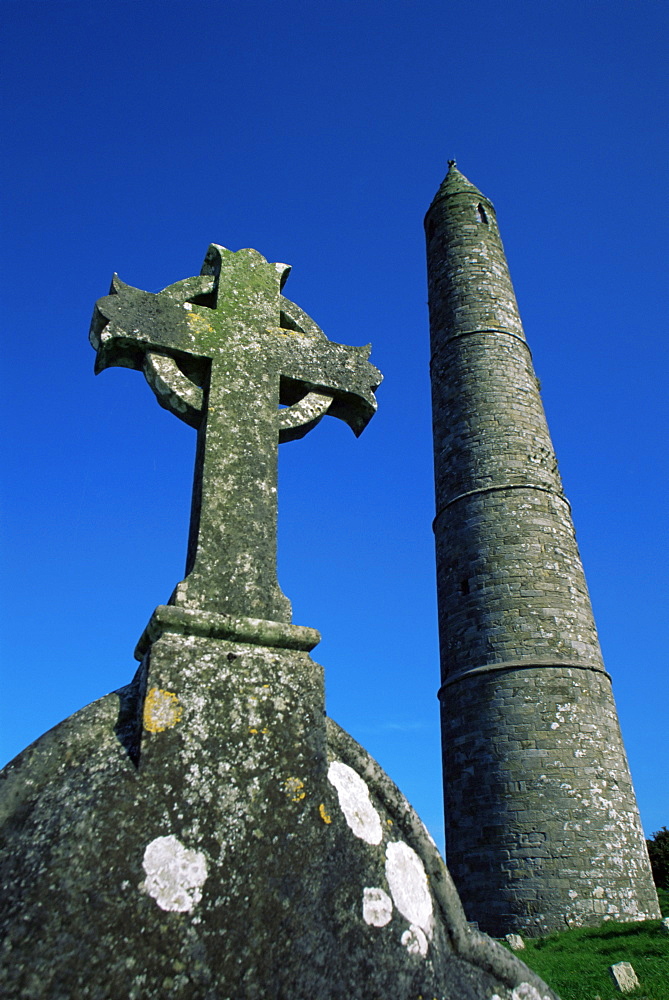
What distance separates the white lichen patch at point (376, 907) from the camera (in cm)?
181

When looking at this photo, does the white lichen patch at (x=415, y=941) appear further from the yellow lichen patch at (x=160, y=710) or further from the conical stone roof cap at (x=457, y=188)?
the conical stone roof cap at (x=457, y=188)

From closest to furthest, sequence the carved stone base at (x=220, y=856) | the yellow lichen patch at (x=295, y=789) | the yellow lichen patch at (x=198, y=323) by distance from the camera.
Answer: the carved stone base at (x=220, y=856), the yellow lichen patch at (x=295, y=789), the yellow lichen patch at (x=198, y=323)

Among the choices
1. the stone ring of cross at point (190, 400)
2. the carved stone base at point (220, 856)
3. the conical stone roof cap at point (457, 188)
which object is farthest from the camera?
the conical stone roof cap at point (457, 188)

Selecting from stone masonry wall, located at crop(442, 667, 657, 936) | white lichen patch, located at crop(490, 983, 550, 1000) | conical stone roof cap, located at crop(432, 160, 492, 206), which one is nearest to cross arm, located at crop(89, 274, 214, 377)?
white lichen patch, located at crop(490, 983, 550, 1000)

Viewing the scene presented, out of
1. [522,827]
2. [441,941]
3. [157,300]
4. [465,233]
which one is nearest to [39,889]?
[441,941]

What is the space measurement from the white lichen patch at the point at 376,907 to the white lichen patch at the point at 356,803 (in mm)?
135

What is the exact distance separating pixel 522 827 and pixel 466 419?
7002mm

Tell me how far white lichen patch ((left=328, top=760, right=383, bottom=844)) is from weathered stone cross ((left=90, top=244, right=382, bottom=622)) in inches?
20.7

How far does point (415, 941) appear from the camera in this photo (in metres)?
1.83

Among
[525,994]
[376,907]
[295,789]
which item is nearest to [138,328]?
[295,789]

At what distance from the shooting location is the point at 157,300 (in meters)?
2.79

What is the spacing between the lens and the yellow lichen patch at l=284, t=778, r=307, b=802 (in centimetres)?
193

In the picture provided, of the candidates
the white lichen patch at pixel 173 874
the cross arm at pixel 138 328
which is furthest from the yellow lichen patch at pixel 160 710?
the cross arm at pixel 138 328

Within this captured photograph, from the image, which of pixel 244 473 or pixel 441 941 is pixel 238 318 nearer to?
pixel 244 473
